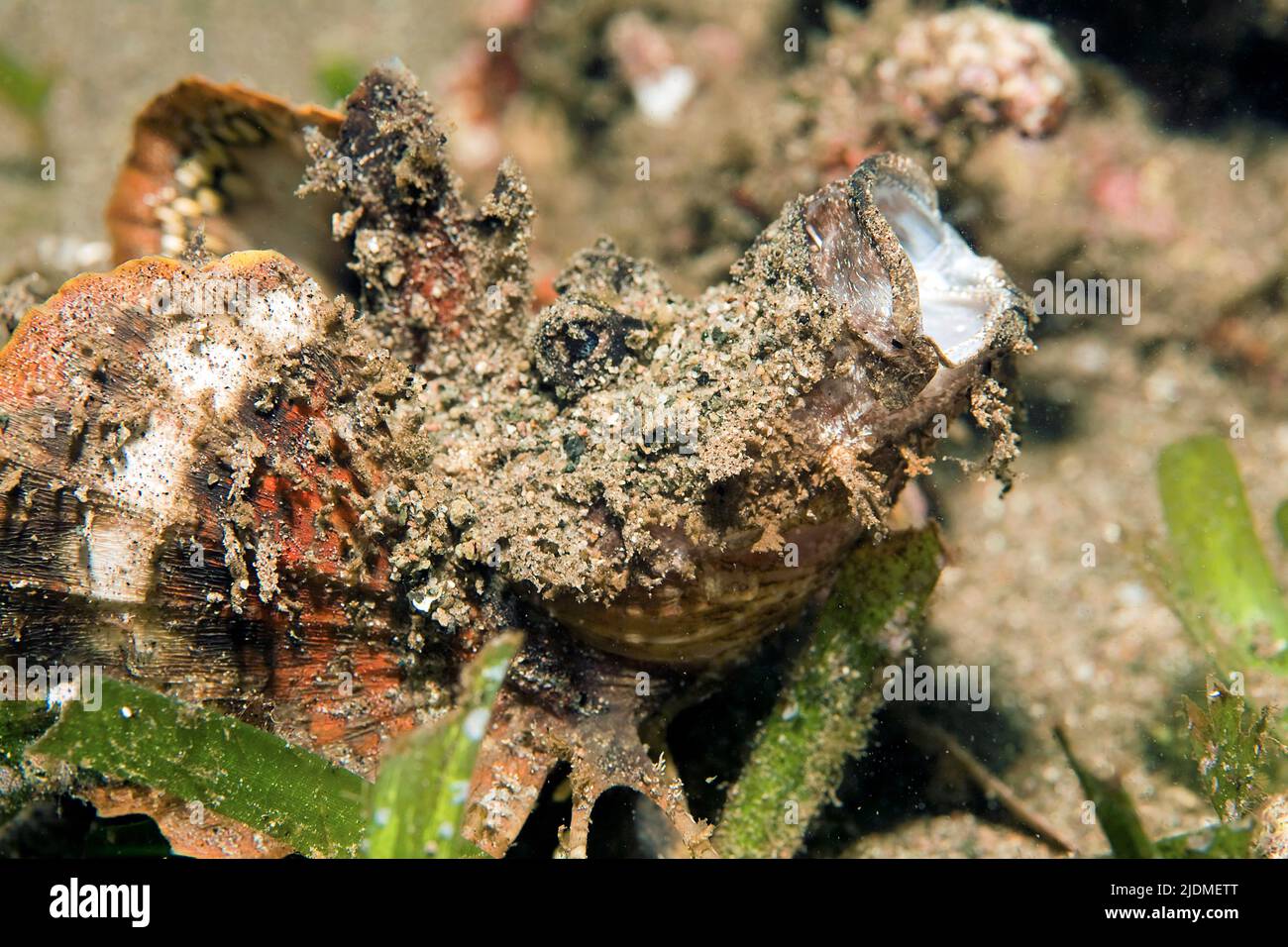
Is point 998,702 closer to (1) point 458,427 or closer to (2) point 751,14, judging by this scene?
(1) point 458,427

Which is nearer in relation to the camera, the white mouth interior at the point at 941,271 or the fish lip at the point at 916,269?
the fish lip at the point at 916,269

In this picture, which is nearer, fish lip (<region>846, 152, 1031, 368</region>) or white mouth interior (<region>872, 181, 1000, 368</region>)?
fish lip (<region>846, 152, 1031, 368</region>)

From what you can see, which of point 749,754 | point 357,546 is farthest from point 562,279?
point 749,754

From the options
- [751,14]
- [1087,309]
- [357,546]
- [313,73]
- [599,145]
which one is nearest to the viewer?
[357,546]

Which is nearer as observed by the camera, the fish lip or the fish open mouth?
the fish lip

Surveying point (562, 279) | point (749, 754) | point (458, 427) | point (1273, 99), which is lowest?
point (749, 754)

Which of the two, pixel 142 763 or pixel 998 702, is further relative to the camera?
pixel 998 702

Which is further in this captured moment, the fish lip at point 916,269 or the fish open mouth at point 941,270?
the fish open mouth at point 941,270
